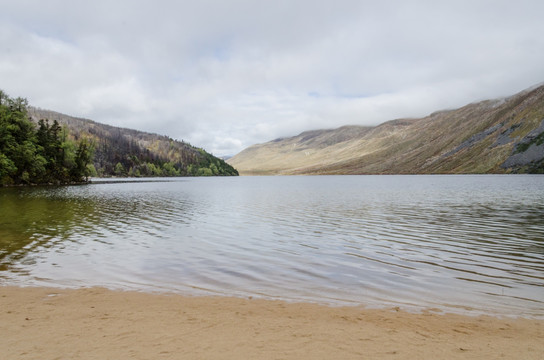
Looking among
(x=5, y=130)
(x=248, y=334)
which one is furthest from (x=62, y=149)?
(x=248, y=334)

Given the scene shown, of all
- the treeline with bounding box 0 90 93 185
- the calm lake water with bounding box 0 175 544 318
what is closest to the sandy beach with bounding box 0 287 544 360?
the calm lake water with bounding box 0 175 544 318

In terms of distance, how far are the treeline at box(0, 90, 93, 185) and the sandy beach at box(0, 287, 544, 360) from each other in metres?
98.1

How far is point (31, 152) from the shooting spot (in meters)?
100

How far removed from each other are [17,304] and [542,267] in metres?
23.3

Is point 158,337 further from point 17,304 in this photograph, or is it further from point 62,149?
point 62,149

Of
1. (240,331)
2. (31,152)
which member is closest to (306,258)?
(240,331)

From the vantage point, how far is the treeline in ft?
313

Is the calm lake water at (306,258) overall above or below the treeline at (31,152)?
below

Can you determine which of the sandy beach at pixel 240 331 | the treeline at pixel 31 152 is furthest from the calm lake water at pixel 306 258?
the treeline at pixel 31 152

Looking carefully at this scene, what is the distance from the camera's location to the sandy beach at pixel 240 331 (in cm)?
886

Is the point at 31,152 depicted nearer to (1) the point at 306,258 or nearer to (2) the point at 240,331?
(1) the point at 306,258

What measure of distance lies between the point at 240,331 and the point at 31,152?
113 m

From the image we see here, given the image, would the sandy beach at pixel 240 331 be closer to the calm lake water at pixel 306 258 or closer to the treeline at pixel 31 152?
the calm lake water at pixel 306 258

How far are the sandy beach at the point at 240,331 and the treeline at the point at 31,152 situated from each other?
322 ft
